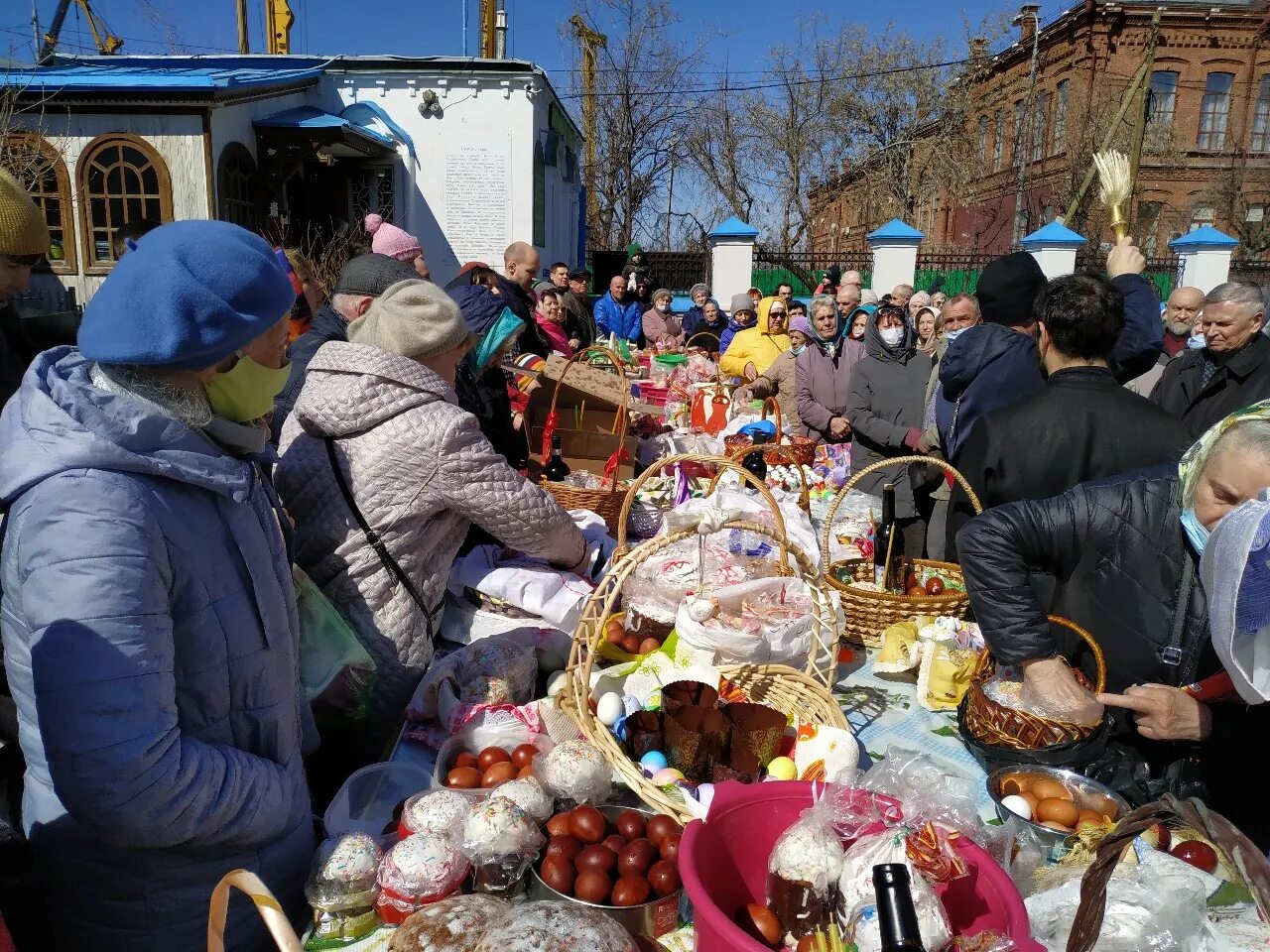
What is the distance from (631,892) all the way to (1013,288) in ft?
10.1

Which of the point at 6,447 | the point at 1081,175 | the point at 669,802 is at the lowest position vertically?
the point at 669,802

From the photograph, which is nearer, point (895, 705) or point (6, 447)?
point (6, 447)

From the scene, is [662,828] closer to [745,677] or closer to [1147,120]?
[745,677]

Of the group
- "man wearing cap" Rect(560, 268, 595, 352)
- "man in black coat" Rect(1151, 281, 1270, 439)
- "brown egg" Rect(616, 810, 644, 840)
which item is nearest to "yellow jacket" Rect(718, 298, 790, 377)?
"man wearing cap" Rect(560, 268, 595, 352)

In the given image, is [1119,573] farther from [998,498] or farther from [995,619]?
[998,498]

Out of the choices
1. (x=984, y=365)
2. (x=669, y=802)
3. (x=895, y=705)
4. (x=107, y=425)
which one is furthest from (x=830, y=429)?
(x=107, y=425)

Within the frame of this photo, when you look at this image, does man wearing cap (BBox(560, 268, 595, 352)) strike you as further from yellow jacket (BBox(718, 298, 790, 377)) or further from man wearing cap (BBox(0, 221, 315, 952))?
man wearing cap (BBox(0, 221, 315, 952))

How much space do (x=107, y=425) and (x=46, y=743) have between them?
1.61ft

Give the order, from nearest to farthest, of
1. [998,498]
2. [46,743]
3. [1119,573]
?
[46,743] → [1119,573] → [998,498]

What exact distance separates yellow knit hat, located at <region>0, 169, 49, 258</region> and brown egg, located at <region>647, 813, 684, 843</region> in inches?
91.5

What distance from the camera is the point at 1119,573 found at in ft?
6.25

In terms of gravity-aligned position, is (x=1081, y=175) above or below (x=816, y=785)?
above

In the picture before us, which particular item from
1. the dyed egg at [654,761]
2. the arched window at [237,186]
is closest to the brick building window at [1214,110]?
the arched window at [237,186]

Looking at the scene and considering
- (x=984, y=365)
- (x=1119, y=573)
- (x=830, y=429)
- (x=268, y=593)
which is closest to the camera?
(x=268, y=593)
